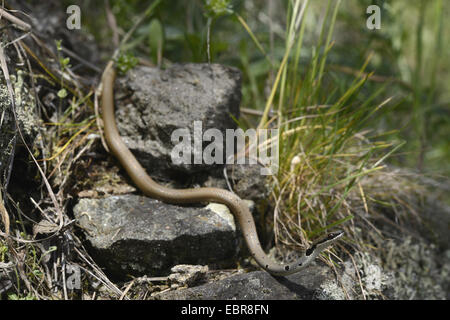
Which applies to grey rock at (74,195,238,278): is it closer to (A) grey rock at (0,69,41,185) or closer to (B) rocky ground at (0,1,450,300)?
(B) rocky ground at (0,1,450,300)

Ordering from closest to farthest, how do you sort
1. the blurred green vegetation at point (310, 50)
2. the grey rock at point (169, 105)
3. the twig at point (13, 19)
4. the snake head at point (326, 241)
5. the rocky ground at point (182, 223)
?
the snake head at point (326, 241) < the rocky ground at point (182, 223) < the twig at point (13, 19) < the grey rock at point (169, 105) < the blurred green vegetation at point (310, 50)

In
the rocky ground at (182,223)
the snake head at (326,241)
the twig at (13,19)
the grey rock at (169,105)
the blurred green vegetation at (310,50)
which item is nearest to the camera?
the snake head at (326,241)

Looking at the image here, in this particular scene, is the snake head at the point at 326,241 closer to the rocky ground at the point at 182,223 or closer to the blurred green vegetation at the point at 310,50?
the rocky ground at the point at 182,223

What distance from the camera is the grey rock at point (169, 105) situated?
3.10 meters

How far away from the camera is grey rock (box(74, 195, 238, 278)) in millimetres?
2662

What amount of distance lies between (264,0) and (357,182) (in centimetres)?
384

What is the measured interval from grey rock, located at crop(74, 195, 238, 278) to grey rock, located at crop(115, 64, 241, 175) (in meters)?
0.39

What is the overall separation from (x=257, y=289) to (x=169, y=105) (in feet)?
5.11

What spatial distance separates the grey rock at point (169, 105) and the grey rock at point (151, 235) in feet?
1.29

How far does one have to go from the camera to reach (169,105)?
10.4 feet

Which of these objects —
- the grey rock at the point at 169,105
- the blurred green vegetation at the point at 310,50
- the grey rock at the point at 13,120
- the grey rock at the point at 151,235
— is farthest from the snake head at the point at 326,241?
the grey rock at the point at 13,120

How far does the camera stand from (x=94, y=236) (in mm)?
2676

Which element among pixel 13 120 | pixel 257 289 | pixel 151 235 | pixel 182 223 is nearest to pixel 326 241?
pixel 257 289

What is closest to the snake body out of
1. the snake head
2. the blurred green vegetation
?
the snake head
